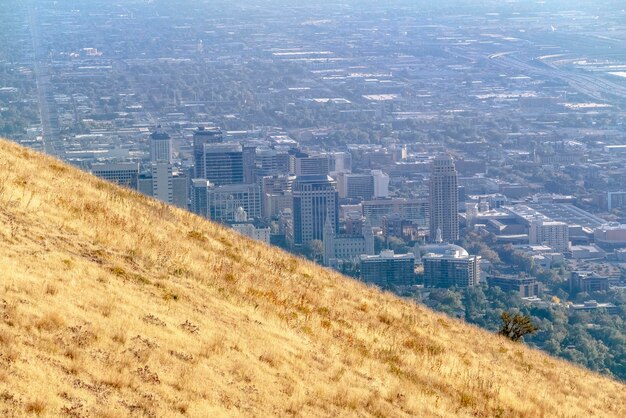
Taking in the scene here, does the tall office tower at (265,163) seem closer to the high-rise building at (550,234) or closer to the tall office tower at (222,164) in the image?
the tall office tower at (222,164)

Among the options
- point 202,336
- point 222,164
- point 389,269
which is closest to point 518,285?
point 389,269

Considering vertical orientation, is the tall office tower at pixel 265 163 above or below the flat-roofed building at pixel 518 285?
below

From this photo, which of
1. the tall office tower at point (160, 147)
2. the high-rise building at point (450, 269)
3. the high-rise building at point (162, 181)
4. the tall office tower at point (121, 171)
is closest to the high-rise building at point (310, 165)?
the tall office tower at point (160, 147)

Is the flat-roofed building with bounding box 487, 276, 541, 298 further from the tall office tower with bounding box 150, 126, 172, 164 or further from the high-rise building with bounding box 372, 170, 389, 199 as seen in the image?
the tall office tower with bounding box 150, 126, 172, 164

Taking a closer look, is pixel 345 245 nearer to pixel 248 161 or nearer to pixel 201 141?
pixel 248 161

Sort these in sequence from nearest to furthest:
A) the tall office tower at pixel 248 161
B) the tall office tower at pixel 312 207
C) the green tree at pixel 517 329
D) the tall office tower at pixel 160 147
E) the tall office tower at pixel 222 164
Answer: the green tree at pixel 517 329
the tall office tower at pixel 312 207
the tall office tower at pixel 160 147
the tall office tower at pixel 222 164
the tall office tower at pixel 248 161

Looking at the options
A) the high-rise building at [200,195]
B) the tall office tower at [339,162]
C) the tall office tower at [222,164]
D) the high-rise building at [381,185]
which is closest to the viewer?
the high-rise building at [200,195]
